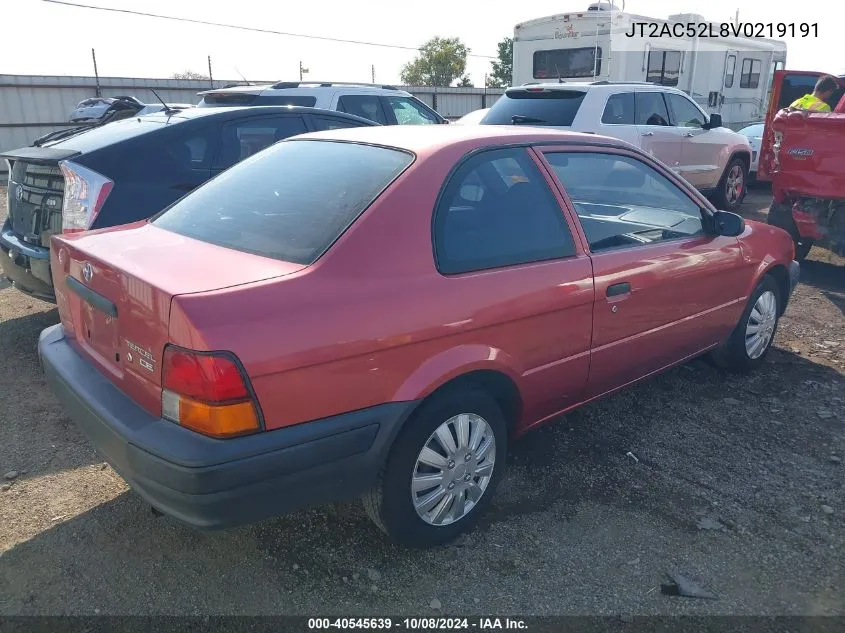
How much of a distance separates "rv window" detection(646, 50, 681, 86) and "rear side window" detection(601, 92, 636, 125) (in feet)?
16.5

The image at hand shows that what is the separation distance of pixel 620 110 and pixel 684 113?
158 centimetres

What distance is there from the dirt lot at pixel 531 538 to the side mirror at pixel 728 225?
109cm

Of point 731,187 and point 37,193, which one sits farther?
point 731,187

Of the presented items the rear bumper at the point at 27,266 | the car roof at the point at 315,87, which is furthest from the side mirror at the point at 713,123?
the rear bumper at the point at 27,266

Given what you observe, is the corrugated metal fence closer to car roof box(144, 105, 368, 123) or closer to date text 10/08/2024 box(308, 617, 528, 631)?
car roof box(144, 105, 368, 123)

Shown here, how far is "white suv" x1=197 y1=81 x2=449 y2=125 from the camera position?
8500mm

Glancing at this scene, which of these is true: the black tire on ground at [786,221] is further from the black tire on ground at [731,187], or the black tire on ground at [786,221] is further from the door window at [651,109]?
the black tire on ground at [731,187]

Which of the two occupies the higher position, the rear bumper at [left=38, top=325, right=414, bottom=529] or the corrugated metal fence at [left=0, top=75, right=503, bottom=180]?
the corrugated metal fence at [left=0, top=75, right=503, bottom=180]

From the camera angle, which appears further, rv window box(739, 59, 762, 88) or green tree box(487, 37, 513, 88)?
green tree box(487, 37, 513, 88)

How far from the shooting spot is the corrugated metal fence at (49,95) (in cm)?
1633

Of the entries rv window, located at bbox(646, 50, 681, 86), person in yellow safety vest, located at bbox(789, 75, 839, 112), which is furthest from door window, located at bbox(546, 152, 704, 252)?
rv window, located at bbox(646, 50, 681, 86)

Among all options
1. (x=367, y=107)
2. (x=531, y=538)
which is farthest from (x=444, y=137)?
(x=367, y=107)

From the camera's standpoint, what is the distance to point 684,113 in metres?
9.56

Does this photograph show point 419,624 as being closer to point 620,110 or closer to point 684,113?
point 620,110
